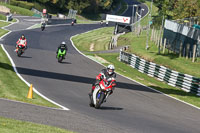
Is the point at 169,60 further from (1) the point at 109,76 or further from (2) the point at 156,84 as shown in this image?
(1) the point at 109,76

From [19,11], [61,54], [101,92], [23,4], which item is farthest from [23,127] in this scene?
[23,4]

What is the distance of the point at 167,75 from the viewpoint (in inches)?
1206

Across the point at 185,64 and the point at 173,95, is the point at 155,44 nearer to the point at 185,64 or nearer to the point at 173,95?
the point at 185,64

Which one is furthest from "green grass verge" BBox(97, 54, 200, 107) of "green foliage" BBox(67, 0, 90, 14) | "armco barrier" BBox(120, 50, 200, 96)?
"green foliage" BBox(67, 0, 90, 14)

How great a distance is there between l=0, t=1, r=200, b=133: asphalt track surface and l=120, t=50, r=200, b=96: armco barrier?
3.30 metres

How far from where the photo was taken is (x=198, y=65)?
34.8 metres

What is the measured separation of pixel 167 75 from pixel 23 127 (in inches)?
842

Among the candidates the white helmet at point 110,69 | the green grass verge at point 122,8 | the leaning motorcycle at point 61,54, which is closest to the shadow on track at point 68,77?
the leaning motorcycle at point 61,54

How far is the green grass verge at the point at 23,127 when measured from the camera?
9.81 meters

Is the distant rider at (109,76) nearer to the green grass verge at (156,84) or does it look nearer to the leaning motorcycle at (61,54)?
the green grass verge at (156,84)

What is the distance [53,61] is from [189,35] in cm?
1224

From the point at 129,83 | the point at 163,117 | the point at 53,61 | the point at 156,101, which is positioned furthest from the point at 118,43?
the point at 163,117

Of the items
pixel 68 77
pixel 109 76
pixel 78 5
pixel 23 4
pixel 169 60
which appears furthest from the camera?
pixel 78 5

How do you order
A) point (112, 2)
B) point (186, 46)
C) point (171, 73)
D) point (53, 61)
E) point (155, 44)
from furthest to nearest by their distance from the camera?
point (112, 2) < point (155, 44) < point (186, 46) < point (53, 61) < point (171, 73)
